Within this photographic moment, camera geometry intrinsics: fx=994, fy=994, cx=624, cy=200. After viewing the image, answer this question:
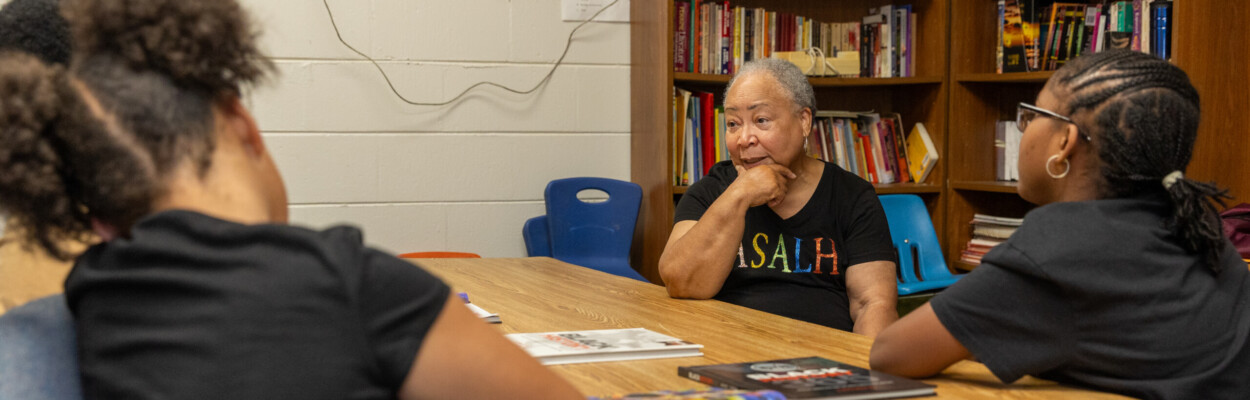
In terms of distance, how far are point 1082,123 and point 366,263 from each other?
91 cm

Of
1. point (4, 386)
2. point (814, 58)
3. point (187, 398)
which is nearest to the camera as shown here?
point (187, 398)

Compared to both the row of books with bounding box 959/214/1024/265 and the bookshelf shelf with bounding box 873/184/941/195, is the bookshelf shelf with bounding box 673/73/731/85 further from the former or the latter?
the row of books with bounding box 959/214/1024/265

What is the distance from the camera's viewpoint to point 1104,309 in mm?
1121

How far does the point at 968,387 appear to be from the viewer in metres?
1.21

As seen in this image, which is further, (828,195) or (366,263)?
(828,195)

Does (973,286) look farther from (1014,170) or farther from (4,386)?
(1014,170)

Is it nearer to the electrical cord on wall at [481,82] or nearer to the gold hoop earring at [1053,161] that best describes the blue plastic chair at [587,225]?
the electrical cord on wall at [481,82]

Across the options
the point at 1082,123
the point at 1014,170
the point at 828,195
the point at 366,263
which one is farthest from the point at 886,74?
the point at 366,263

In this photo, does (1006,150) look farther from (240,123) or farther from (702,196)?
(240,123)

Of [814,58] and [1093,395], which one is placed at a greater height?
[814,58]

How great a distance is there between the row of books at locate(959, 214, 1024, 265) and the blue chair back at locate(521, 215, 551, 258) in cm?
152

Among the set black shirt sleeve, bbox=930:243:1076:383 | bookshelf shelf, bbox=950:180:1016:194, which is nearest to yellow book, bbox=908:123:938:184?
bookshelf shelf, bbox=950:180:1016:194

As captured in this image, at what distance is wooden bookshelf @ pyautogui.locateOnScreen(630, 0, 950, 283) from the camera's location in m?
3.41

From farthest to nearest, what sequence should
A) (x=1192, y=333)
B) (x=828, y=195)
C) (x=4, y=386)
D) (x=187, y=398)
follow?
(x=828, y=195) → (x=1192, y=333) → (x=4, y=386) → (x=187, y=398)
